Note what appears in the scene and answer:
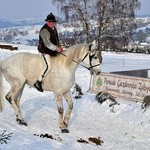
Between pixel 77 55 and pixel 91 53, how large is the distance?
0.35 m

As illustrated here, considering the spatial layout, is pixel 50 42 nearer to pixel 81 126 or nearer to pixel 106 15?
pixel 81 126

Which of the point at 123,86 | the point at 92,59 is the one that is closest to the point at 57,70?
the point at 92,59

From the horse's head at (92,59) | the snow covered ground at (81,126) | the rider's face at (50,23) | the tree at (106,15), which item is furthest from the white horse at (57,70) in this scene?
the tree at (106,15)

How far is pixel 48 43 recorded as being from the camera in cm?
882

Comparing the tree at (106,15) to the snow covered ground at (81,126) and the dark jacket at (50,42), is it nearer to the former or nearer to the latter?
the snow covered ground at (81,126)

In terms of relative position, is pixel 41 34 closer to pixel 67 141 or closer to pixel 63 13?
pixel 67 141

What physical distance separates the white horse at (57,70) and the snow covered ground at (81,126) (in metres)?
0.55

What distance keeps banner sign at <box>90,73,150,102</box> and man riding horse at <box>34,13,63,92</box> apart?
3.92m

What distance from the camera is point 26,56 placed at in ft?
31.2

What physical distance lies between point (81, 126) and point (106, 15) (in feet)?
72.2

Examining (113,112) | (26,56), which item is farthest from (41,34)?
(113,112)

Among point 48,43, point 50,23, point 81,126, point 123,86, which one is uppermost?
point 50,23

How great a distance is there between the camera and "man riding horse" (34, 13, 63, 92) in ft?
29.0

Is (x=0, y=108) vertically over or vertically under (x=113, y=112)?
over
